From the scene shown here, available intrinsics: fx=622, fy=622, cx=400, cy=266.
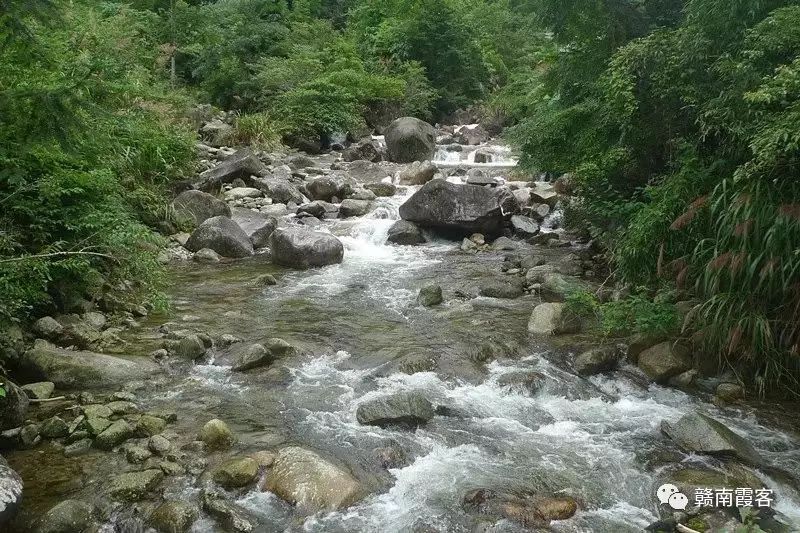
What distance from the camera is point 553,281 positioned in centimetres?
923

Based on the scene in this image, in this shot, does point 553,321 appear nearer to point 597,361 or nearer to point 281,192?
point 597,361

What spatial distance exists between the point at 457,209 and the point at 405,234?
46.2 inches

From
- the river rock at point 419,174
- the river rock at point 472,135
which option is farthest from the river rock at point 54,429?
the river rock at point 472,135

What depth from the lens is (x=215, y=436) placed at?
17.0ft

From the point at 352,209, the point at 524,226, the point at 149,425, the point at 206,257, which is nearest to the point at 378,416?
the point at 149,425

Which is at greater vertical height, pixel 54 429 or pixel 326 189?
pixel 326 189

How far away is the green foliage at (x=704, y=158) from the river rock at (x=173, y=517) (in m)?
4.70

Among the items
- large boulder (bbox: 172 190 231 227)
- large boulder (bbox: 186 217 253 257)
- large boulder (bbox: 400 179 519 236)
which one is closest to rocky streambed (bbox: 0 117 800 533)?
large boulder (bbox: 186 217 253 257)

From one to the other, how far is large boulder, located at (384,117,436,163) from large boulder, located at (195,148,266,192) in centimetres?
529

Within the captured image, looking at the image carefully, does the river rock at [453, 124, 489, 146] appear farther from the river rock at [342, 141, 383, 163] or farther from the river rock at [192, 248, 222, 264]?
the river rock at [192, 248, 222, 264]

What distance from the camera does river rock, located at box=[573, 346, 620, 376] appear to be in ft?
22.1

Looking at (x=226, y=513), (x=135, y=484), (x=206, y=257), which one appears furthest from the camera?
(x=206, y=257)

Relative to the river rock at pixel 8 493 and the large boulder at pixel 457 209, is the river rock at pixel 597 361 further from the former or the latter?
the large boulder at pixel 457 209

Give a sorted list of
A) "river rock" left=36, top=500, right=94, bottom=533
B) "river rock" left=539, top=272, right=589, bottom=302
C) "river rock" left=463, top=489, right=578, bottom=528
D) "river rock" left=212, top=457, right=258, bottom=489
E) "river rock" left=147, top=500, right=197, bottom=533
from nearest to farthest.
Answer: "river rock" left=36, top=500, right=94, bottom=533, "river rock" left=147, top=500, right=197, bottom=533, "river rock" left=463, top=489, right=578, bottom=528, "river rock" left=212, top=457, right=258, bottom=489, "river rock" left=539, top=272, right=589, bottom=302
